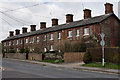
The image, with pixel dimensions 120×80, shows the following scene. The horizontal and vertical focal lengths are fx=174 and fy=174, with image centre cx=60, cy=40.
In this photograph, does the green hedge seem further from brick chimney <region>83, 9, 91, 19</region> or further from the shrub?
brick chimney <region>83, 9, 91, 19</region>

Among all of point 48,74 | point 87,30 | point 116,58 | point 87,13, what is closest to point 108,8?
point 87,13

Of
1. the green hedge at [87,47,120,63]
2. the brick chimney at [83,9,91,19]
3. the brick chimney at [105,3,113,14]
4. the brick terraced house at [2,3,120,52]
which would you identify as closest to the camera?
the green hedge at [87,47,120,63]

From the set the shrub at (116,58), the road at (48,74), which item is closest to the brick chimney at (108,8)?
the shrub at (116,58)

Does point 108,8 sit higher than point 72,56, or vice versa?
point 108,8

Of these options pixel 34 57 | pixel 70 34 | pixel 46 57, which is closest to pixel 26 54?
pixel 34 57

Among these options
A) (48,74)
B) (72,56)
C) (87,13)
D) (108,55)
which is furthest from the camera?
(87,13)

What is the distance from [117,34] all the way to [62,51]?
12.8 meters

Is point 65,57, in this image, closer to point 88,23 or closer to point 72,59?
point 72,59

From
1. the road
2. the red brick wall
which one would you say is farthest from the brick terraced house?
the road

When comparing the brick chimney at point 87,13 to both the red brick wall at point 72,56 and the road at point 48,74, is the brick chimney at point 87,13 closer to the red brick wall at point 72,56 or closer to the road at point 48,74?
the red brick wall at point 72,56

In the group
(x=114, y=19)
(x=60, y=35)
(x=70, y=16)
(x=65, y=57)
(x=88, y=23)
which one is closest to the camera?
(x=65, y=57)

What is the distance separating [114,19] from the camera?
3444cm

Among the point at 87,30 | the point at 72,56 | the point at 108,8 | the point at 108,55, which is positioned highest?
the point at 108,8

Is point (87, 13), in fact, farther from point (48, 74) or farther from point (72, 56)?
point (48, 74)
